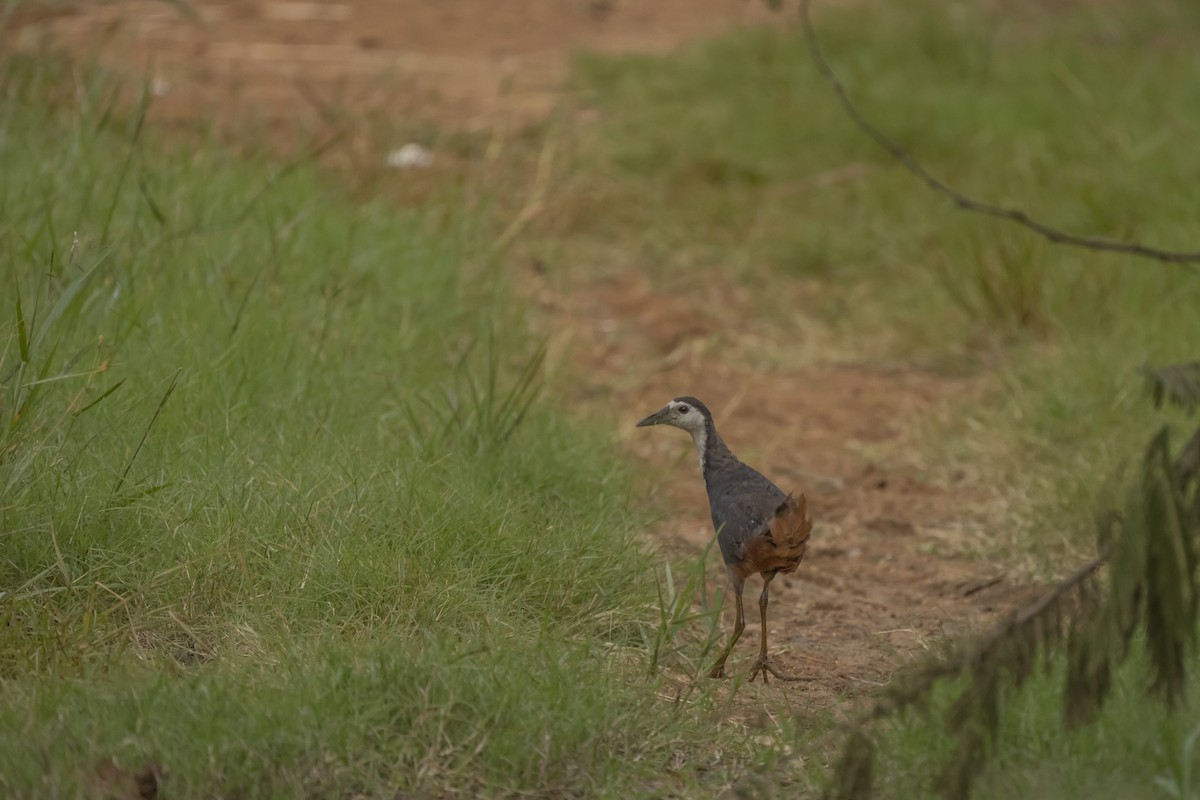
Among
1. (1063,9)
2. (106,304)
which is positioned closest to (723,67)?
(1063,9)

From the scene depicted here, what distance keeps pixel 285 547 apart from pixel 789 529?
1125 millimetres

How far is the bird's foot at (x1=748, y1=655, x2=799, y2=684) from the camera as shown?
3.44 metres

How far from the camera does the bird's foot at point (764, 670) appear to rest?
3438 millimetres

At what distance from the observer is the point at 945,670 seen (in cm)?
246

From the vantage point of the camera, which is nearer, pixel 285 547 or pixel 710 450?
pixel 285 547

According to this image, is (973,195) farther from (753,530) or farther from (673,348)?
(753,530)

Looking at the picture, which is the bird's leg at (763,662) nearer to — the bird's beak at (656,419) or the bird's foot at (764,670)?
the bird's foot at (764,670)

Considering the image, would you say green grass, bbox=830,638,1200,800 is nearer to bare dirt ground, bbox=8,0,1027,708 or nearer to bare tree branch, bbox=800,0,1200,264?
bare dirt ground, bbox=8,0,1027,708

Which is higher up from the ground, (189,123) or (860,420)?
(189,123)

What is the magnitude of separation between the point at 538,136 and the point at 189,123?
1917mm

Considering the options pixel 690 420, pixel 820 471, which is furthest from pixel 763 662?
pixel 820 471

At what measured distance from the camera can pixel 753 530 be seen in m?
3.52

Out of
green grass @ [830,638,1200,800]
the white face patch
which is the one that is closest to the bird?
the white face patch

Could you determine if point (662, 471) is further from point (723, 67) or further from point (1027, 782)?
point (723, 67)
